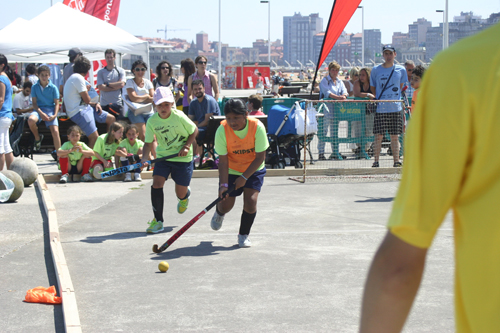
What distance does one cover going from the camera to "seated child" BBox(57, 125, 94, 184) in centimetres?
1136

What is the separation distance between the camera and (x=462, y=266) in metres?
1.15

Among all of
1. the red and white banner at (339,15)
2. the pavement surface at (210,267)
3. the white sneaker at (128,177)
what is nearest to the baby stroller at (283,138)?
the red and white banner at (339,15)

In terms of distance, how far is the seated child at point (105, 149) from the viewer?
11383 mm

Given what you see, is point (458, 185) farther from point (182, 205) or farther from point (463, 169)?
point (182, 205)

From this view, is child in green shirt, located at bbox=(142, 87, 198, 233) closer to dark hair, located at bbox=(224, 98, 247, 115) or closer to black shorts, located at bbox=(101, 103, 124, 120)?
dark hair, located at bbox=(224, 98, 247, 115)

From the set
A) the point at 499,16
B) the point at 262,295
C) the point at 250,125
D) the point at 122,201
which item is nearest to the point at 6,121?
the point at 122,201

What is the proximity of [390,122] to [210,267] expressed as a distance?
6935mm

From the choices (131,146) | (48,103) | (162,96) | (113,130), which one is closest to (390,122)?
(131,146)

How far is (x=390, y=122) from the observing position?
11836 millimetres

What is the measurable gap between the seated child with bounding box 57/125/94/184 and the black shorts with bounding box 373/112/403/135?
5.35m

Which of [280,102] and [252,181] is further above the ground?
[280,102]

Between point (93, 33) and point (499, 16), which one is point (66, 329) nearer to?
point (499, 16)

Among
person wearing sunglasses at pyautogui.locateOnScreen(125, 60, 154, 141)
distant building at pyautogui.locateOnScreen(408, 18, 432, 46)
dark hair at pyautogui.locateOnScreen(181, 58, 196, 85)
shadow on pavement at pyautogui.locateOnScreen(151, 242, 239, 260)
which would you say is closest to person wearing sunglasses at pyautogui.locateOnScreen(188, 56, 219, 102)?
dark hair at pyautogui.locateOnScreen(181, 58, 196, 85)

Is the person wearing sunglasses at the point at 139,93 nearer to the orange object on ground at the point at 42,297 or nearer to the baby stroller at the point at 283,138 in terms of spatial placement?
the baby stroller at the point at 283,138
